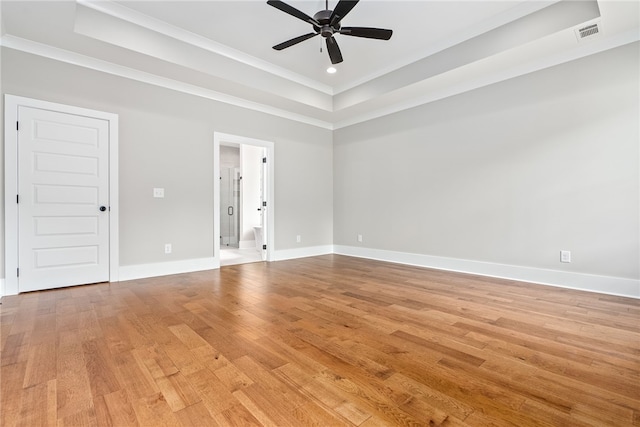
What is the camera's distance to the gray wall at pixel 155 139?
11.2 ft

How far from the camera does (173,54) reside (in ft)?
11.9

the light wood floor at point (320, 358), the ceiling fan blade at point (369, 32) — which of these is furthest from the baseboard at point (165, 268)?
the ceiling fan blade at point (369, 32)

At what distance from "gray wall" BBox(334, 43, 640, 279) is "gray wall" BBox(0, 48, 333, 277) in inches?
93.5

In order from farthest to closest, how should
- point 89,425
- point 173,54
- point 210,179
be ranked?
point 210,179 < point 173,54 < point 89,425

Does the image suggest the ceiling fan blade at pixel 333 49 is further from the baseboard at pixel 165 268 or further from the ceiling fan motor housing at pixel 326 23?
the baseboard at pixel 165 268

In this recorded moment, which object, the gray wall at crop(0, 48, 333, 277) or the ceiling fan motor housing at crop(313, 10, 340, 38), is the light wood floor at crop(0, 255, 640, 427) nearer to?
the gray wall at crop(0, 48, 333, 277)

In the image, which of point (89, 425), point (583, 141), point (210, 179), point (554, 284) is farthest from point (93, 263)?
point (583, 141)

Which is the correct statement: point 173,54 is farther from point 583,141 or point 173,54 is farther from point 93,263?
point 583,141

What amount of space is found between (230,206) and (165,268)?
3.98 meters

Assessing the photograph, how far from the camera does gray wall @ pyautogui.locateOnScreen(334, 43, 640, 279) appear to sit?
319 cm

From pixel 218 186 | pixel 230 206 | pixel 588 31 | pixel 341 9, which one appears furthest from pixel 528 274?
pixel 230 206

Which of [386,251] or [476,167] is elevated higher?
[476,167]

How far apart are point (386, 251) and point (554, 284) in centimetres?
245

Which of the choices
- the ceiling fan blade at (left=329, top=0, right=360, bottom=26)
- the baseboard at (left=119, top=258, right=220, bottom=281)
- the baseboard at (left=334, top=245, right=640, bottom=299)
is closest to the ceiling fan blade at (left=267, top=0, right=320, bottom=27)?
the ceiling fan blade at (left=329, top=0, right=360, bottom=26)
